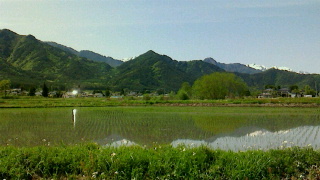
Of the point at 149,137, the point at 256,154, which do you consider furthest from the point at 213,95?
the point at 256,154

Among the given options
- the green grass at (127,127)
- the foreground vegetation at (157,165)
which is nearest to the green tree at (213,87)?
the green grass at (127,127)


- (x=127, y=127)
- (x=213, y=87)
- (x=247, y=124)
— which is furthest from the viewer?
(x=213, y=87)

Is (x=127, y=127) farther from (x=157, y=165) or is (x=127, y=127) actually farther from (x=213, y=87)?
(x=213, y=87)

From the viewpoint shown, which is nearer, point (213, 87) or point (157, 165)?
point (157, 165)

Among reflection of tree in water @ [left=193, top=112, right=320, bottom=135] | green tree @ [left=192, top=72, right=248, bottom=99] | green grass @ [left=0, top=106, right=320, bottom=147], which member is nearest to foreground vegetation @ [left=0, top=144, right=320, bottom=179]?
green grass @ [left=0, top=106, right=320, bottom=147]

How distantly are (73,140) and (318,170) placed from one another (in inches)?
492

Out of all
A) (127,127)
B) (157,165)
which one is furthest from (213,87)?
(157,165)

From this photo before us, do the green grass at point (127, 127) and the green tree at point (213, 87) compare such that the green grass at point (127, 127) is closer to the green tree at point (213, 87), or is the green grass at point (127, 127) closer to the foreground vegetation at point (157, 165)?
the foreground vegetation at point (157, 165)

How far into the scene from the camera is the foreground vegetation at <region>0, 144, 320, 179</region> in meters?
8.25

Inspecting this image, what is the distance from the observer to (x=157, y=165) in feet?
27.7

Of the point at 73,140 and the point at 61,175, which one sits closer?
the point at 61,175

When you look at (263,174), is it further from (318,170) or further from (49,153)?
(49,153)

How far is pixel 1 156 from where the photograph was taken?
31.2 feet

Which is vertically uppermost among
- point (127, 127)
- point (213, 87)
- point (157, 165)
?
point (213, 87)
